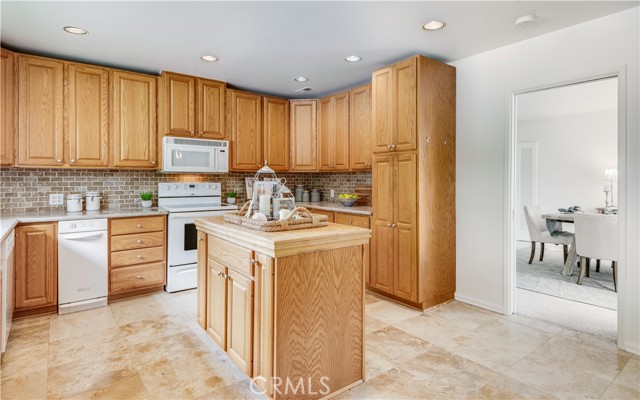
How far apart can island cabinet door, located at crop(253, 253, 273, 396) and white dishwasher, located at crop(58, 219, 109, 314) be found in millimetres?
2269

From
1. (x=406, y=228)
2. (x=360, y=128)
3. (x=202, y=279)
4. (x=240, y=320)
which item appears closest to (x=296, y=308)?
(x=240, y=320)

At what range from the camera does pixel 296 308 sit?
186 centimetres

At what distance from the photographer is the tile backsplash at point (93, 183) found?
352 cm

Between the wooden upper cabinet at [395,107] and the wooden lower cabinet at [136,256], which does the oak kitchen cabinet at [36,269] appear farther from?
the wooden upper cabinet at [395,107]

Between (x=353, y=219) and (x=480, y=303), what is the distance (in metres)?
1.52

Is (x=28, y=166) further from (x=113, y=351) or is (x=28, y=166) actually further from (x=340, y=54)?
(x=340, y=54)

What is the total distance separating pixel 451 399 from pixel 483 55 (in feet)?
9.70

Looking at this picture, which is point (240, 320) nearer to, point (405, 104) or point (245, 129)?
point (405, 104)

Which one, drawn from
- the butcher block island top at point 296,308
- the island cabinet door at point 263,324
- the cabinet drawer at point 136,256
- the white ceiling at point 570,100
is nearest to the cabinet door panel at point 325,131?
the cabinet drawer at point 136,256

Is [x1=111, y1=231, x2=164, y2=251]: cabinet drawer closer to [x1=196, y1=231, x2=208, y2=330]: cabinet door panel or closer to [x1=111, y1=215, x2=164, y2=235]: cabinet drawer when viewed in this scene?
[x1=111, y1=215, x2=164, y2=235]: cabinet drawer

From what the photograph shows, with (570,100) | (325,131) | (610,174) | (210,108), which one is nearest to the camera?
(210,108)

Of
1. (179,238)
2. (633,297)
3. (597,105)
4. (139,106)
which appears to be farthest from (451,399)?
(597,105)

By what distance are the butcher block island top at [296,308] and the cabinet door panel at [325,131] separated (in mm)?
2647

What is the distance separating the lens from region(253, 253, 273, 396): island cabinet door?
5.95 ft
